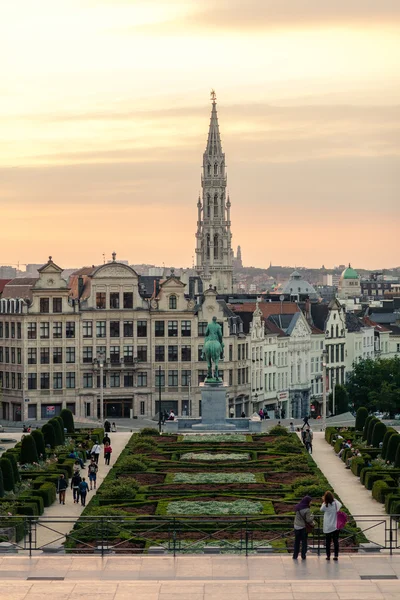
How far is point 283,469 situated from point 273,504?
14.5 metres

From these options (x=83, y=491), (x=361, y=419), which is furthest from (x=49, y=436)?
(x=83, y=491)

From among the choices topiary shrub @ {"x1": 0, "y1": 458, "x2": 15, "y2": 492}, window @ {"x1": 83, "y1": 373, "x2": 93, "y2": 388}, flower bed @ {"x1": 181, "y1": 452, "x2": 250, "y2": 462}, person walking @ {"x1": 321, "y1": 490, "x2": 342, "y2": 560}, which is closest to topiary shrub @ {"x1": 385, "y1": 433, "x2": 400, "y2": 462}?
flower bed @ {"x1": 181, "y1": 452, "x2": 250, "y2": 462}

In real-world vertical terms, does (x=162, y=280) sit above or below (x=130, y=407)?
above

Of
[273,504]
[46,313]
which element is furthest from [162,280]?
[273,504]

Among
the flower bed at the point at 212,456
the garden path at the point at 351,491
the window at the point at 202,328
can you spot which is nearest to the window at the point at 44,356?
the window at the point at 202,328

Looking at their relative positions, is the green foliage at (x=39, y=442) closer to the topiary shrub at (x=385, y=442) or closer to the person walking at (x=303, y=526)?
the topiary shrub at (x=385, y=442)

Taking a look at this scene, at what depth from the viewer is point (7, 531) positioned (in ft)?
183

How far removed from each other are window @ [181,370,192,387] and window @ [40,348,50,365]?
11520 millimetres

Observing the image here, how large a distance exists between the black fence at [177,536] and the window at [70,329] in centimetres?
9024

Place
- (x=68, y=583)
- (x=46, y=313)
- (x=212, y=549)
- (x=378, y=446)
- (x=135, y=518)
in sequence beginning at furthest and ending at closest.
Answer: (x=46, y=313) < (x=378, y=446) < (x=135, y=518) < (x=212, y=549) < (x=68, y=583)

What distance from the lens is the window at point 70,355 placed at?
493 feet

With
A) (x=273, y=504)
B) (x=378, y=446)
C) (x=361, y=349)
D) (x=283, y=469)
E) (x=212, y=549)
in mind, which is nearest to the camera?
(x=212, y=549)

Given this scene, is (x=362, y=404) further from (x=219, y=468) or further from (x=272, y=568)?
(x=272, y=568)

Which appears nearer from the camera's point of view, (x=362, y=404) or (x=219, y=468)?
(x=219, y=468)
